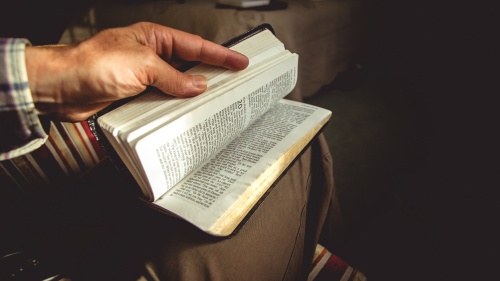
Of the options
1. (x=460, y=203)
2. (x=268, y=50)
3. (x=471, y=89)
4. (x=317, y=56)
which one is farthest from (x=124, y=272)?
(x=471, y=89)

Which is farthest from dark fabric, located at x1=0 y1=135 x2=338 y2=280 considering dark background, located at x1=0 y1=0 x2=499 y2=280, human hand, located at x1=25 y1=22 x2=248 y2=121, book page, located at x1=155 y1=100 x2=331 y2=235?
dark background, located at x1=0 y1=0 x2=499 y2=280

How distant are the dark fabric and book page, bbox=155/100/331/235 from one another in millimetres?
37

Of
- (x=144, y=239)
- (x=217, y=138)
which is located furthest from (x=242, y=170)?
(x=144, y=239)

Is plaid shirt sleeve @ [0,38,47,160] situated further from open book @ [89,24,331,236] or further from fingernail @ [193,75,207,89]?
fingernail @ [193,75,207,89]

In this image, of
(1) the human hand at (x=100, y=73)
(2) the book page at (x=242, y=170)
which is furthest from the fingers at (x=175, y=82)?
(2) the book page at (x=242, y=170)

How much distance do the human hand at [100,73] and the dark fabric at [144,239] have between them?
139 millimetres

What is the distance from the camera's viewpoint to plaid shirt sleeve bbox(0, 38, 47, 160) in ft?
0.90

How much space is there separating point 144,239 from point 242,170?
17 cm

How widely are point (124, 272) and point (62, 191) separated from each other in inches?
7.9

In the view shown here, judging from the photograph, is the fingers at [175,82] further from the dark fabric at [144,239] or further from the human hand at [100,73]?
the dark fabric at [144,239]

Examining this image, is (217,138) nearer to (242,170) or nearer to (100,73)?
(242,170)

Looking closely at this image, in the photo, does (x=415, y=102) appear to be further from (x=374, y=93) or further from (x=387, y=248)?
(x=387, y=248)

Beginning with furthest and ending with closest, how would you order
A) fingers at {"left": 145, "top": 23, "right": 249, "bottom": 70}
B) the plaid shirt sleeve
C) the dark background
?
the dark background, fingers at {"left": 145, "top": 23, "right": 249, "bottom": 70}, the plaid shirt sleeve

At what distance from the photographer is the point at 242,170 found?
14.6 inches
